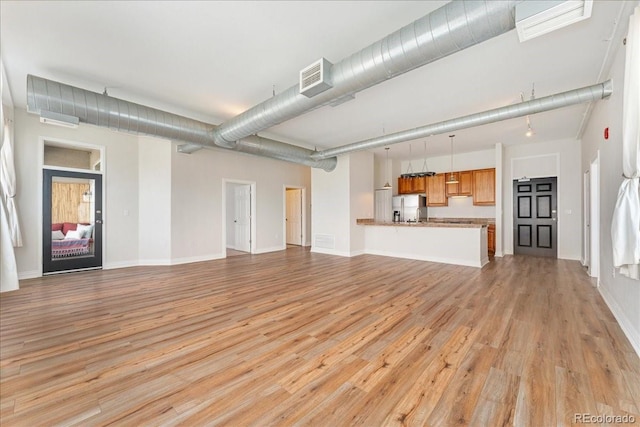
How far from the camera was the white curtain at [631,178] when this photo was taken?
2.06m

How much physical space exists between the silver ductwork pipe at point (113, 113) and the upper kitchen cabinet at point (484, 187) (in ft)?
20.9

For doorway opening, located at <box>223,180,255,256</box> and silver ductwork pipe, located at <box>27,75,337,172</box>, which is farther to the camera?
doorway opening, located at <box>223,180,255,256</box>

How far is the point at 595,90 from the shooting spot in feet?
10.7

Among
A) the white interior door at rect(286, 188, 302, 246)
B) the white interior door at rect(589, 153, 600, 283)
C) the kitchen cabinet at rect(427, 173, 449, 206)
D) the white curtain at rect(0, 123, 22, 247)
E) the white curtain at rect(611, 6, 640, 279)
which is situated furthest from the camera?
the white interior door at rect(286, 188, 302, 246)

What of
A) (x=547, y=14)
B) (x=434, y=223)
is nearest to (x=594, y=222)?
(x=434, y=223)

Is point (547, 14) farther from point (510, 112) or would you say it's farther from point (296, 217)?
point (296, 217)

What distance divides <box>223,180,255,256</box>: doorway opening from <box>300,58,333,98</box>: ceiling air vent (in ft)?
15.8

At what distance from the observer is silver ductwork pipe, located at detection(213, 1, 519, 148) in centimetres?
195

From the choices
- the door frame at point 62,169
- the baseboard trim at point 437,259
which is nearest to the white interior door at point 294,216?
the baseboard trim at point 437,259

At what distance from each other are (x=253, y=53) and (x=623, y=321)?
478 centimetres

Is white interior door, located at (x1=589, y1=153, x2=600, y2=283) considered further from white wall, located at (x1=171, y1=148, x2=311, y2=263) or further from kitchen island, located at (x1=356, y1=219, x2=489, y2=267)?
white wall, located at (x1=171, y1=148, x2=311, y2=263)

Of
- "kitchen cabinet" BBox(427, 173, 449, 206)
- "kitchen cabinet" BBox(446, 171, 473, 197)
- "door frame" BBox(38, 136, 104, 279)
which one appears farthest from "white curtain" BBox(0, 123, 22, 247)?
"kitchen cabinet" BBox(446, 171, 473, 197)

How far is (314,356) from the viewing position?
7.05 feet

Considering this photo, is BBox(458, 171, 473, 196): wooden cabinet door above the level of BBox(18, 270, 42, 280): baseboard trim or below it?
above
